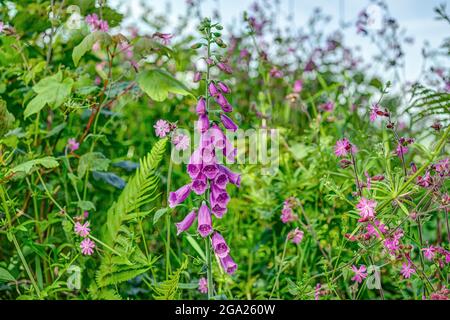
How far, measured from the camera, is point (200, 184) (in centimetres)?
149

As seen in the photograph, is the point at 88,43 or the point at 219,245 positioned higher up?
the point at 88,43

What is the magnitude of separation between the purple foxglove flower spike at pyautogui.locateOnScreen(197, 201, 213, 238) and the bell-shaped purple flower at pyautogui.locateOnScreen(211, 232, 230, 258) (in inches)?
1.3

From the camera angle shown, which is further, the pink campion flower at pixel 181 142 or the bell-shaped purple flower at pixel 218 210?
the pink campion flower at pixel 181 142

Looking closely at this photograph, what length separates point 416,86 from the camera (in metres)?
1.99

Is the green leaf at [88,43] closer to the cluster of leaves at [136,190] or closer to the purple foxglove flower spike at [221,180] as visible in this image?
the cluster of leaves at [136,190]

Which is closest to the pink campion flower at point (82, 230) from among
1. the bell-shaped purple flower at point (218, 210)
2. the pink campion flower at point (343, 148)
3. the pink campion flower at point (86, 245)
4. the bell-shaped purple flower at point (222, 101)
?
the pink campion flower at point (86, 245)

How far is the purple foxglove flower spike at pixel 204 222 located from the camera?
1.49 meters

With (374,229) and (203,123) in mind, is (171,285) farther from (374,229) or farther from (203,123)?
(374,229)

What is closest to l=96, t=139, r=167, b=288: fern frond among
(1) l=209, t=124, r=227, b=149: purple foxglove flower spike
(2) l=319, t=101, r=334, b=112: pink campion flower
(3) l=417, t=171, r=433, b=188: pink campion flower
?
(1) l=209, t=124, r=227, b=149: purple foxglove flower spike

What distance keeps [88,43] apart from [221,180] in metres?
0.60

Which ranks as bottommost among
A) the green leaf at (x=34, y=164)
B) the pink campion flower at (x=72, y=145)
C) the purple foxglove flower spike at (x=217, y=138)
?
the green leaf at (x=34, y=164)

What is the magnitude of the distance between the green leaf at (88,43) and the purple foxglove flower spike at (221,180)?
56 cm

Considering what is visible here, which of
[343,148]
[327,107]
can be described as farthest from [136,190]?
[327,107]
